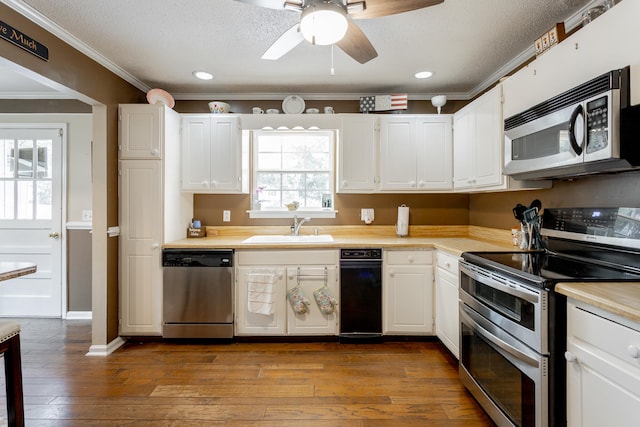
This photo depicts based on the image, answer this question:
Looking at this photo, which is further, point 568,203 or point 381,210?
point 381,210

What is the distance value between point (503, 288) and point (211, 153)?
2.79 metres

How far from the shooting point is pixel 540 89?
2006mm

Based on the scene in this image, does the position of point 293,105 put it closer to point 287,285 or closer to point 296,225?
point 296,225

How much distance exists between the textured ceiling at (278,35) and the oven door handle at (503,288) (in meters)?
1.67

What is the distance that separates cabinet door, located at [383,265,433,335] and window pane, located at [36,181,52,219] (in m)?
3.71

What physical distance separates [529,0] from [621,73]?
88cm

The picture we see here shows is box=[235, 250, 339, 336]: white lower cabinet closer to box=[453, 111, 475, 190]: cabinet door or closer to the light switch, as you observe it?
box=[453, 111, 475, 190]: cabinet door

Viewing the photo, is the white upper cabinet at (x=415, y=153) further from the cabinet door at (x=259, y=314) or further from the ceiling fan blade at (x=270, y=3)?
the ceiling fan blade at (x=270, y=3)

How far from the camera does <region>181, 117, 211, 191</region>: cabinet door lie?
330cm

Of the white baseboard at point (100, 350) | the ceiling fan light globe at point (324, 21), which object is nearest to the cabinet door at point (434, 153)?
the ceiling fan light globe at point (324, 21)

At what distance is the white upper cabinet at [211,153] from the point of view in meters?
3.30

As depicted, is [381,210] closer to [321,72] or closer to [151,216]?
A: [321,72]

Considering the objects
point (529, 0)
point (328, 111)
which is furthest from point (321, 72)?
point (529, 0)

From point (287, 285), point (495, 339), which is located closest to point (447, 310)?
point (495, 339)
